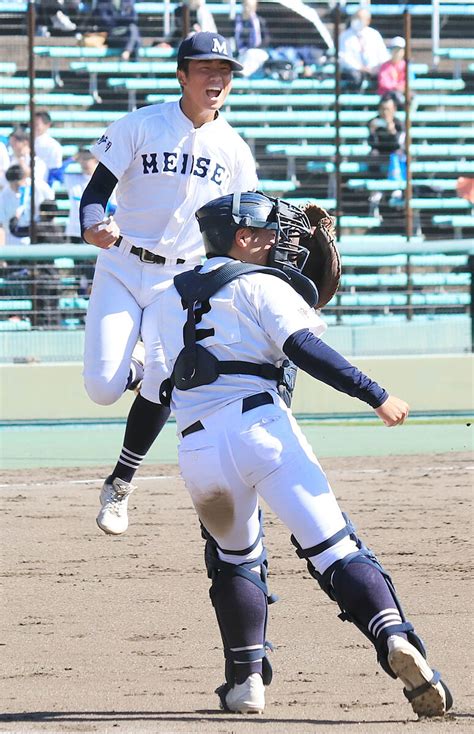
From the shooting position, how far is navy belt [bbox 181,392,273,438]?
401 cm

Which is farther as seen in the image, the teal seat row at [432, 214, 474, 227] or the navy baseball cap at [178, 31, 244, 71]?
the teal seat row at [432, 214, 474, 227]

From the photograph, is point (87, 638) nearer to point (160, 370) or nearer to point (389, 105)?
point (160, 370)

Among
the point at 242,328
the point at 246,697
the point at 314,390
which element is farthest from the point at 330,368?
the point at 314,390

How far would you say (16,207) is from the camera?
14.8 m

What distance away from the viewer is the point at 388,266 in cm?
1438

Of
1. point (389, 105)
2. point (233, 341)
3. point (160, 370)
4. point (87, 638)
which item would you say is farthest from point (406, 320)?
point (233, 341)

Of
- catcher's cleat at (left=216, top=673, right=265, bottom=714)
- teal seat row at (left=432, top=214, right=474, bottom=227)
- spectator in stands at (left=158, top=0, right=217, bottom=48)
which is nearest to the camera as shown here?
catcher's cleat at (left=216, top=673, right=265, bottom=714)

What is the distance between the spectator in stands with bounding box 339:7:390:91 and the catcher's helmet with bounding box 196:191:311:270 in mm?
13213

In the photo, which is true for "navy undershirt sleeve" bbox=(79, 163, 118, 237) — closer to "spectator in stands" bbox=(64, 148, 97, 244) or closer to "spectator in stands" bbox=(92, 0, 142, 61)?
"spectator in stands" bbox=(64, 148, 97, 244)

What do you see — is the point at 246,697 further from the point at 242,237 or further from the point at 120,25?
the point at 120,25

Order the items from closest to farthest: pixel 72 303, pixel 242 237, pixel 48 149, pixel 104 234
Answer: pixel 242 237 → pixel 104 234 → pixel 72 303 → pixel 48 149

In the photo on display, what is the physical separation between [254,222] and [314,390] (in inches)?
368

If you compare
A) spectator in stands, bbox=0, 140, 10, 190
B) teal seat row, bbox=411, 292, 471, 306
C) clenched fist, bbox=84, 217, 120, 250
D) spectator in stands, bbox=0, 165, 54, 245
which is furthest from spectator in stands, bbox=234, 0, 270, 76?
clenched fist, bbox=84, 217, 120, 250

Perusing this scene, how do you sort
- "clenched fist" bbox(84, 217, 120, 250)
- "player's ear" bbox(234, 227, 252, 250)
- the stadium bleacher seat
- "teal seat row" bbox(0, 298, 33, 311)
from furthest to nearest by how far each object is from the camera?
1. the stadium bleacher seat
2. "teal seat row" bbox(0, 298, 33, 311)
3. "clenched fist" bbox(84, 217, 120, 250)
4. "player's ear" bbox(234, 227, 252, 250)
